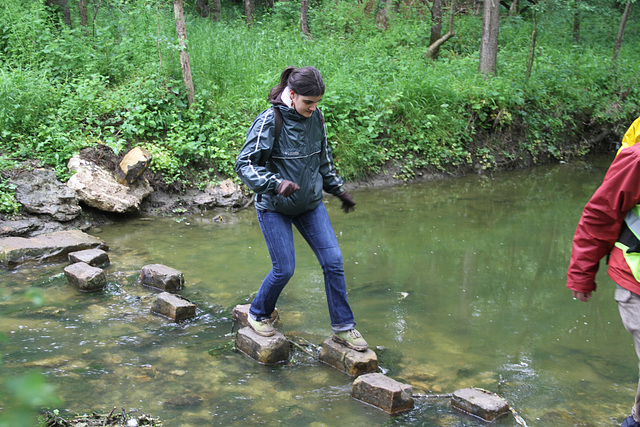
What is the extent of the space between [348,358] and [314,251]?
861 millimetres

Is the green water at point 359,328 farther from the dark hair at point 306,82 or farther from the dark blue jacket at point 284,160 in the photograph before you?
the dark hair at point 306,82

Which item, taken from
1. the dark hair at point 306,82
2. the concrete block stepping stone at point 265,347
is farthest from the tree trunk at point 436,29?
the concrete block stepping stone at point 265,347

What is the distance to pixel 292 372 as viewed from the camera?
402 centimetres

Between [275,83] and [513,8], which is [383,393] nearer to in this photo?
[275,83]

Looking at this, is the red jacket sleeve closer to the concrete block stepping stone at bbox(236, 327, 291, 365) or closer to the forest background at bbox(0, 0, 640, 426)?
the concrete block stepping stone at bbox(236, 327, 291, 365)

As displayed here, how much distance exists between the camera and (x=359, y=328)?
189 inches

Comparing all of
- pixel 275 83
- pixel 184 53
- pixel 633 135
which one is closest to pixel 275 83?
pixel 275 83

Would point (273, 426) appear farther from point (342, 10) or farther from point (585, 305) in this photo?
point (342, 10)

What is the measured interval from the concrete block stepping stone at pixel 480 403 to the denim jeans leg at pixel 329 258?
992 millimetres

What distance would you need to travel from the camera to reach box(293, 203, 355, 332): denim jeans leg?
13.2 feet

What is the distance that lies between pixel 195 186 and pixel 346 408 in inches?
234

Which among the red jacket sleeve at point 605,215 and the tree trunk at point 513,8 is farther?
the tree trunk at point 513,8

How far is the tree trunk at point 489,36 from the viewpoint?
40.7ft

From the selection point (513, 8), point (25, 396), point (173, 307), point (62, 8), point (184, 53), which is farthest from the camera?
point (513, 8)
